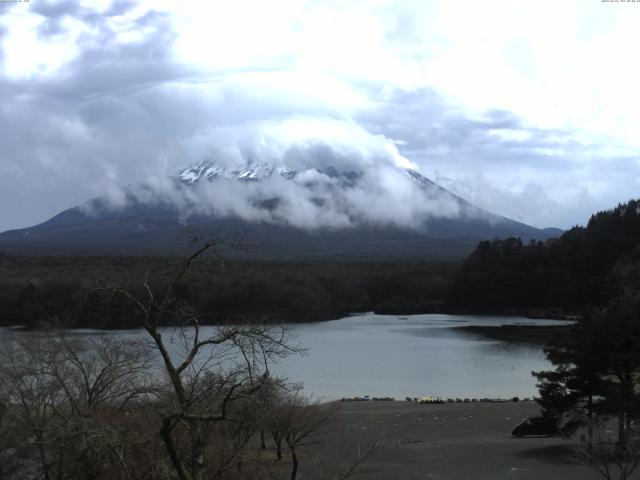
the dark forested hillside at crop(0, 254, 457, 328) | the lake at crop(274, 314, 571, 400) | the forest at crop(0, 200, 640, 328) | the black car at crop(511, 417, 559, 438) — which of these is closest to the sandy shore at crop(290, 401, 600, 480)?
the black car at crop(511, 417, 559, 438)

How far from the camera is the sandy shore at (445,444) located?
58.2 ft

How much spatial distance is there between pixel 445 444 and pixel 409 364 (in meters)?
19.1

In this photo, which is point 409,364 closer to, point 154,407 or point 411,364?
point 411,364

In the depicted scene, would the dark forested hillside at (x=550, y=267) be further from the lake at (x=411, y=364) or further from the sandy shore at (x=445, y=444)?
the sandy shore at (x=445, y=444)

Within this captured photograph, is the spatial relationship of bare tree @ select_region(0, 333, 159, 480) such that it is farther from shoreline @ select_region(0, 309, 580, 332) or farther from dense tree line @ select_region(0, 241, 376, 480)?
shoreline @ select_region(0, 309, 580, 332)

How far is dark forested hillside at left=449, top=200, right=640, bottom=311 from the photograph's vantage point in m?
73.0

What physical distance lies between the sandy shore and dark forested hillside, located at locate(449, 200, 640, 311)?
47.5 m

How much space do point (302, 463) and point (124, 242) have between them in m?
124

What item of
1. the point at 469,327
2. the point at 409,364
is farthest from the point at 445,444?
the point at 469,327

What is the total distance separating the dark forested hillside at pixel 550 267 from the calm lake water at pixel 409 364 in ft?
61.0

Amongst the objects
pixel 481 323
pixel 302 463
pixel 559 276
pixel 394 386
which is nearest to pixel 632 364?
pixel 302 463

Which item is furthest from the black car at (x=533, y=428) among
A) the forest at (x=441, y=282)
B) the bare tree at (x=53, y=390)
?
the forest at (x=441, y=282)

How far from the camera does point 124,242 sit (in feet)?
457

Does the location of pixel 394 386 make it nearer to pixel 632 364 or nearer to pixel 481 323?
pixel 632 364
